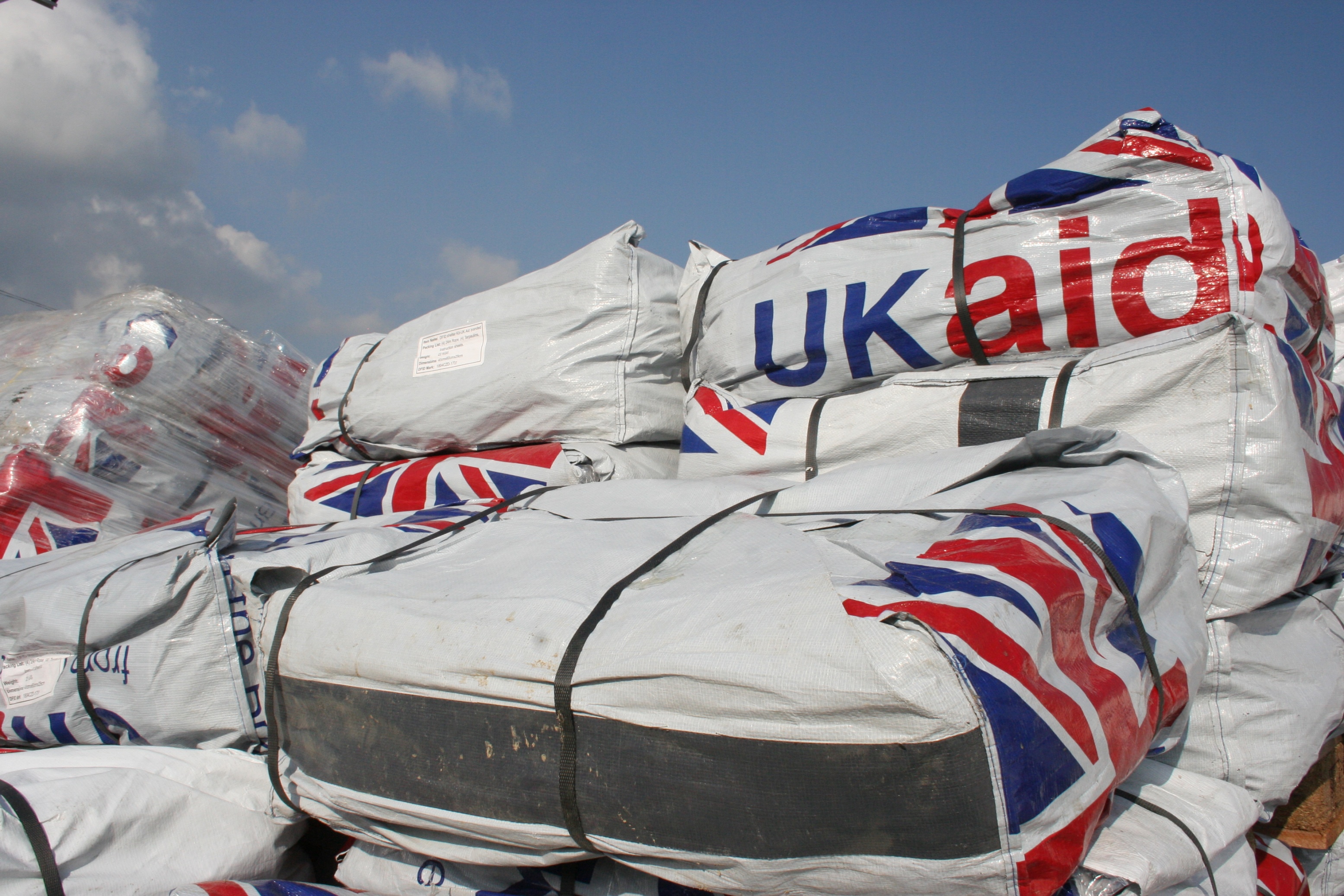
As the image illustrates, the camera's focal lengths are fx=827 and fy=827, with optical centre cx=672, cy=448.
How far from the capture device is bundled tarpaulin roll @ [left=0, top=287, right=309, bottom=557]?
186 centimetres

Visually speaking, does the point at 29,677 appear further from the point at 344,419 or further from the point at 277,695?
the point at 344,419

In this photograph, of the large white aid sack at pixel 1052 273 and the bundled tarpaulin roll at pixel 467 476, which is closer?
the large white aid sack at pixel 1052 273

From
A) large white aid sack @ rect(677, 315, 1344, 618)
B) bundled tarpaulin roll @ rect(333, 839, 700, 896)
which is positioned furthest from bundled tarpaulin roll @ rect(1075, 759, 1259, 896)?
bundled tarpaulin roll @ rect(333, 839, 700, 896)

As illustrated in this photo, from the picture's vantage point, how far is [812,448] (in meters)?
1.65

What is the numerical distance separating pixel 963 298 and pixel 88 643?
5.11 ft

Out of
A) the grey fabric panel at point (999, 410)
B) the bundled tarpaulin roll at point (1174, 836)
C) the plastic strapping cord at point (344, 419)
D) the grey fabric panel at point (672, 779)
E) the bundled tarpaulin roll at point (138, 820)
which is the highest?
the plastic strapping cord at point (344, 419)

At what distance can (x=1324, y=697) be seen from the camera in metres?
1.32

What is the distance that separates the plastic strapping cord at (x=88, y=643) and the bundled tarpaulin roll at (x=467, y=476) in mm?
739

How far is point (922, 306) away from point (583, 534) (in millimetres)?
841

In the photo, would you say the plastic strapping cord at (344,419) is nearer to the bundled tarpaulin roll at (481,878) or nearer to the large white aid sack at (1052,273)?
the large white aid sack at (1052,273)

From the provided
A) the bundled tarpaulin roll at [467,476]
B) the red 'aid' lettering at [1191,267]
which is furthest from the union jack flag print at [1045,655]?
the bundled tarpaulin roll at [467,476]

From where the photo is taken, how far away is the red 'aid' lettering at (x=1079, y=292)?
1.48 metres

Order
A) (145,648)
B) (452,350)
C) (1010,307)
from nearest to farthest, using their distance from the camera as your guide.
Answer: (145,648) < (1010,307) < (452,350)

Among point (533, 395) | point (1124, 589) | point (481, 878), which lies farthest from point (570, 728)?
point (533, 395)
